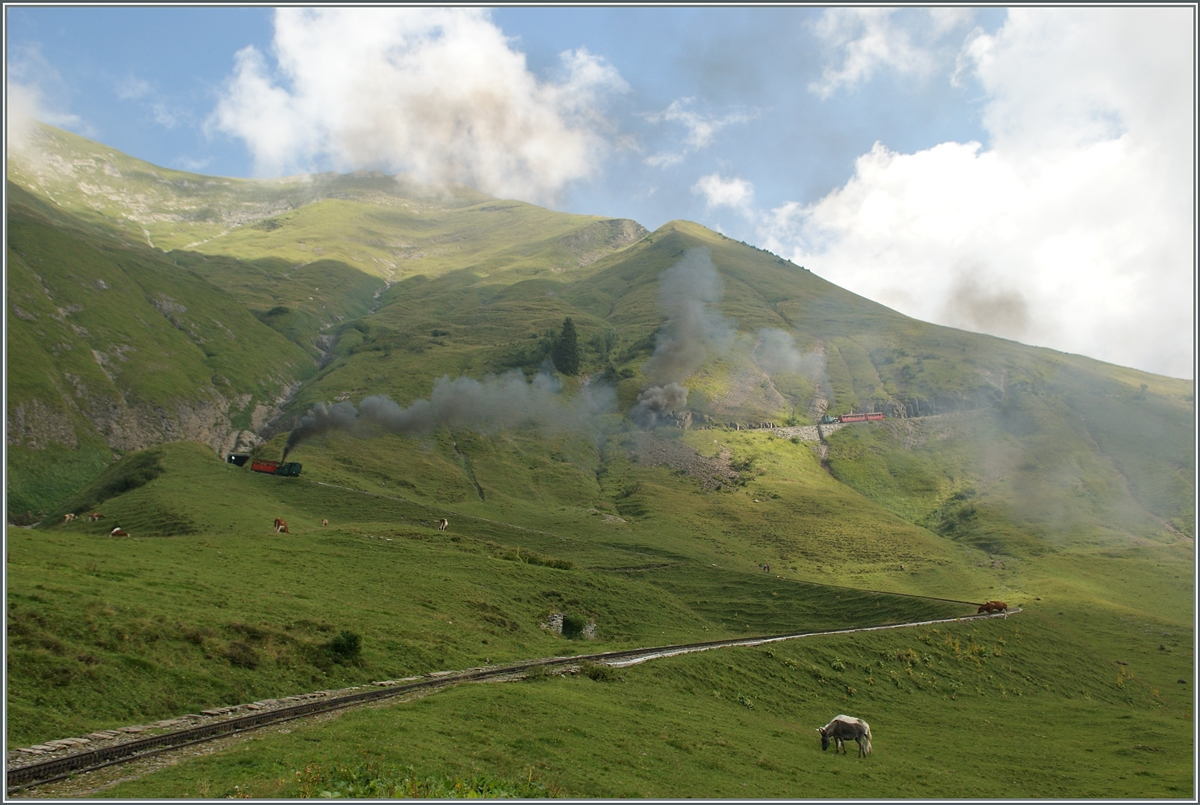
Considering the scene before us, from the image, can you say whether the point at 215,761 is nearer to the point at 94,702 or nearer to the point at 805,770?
the point at 94,702

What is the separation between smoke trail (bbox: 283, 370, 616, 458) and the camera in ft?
480

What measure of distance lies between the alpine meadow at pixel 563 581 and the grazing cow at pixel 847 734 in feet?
1.92

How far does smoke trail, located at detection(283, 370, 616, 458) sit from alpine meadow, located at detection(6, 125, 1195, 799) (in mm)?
958

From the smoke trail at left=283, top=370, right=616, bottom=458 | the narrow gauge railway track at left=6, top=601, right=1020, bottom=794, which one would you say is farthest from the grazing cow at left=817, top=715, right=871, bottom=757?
the smoke trail at left=283, top=370, right=616, bottom=458

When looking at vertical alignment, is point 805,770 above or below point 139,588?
below

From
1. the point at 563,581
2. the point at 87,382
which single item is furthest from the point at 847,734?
the point at 87,382

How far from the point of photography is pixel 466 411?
567 ft

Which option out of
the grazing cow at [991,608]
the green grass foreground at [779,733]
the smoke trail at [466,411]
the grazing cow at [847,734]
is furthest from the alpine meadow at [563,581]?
the grazing cow at [991,608]

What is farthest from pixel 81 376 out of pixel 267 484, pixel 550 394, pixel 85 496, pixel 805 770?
pixel 805 770

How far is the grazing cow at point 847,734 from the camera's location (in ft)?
107

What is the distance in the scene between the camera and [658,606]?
73.4 m

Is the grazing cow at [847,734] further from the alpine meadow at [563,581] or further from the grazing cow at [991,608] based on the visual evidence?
the grazing cow at [991,608]

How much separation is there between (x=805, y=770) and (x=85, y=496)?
11898cm

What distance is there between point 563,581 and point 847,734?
40.7 meters
